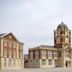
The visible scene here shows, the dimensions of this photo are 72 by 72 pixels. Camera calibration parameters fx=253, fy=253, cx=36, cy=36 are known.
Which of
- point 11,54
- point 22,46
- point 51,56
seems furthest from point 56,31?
point 11,54

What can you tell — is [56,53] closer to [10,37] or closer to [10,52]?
[10,52]

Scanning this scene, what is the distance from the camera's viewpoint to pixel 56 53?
259ft

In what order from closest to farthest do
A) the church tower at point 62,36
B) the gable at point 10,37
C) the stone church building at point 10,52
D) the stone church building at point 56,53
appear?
the stone church building at point 10,52, the gable at point 10,37, the stone church building at point 56,53, the church tower at point 62,36

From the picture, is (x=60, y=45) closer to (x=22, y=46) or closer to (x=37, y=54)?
(x=37, y=54)

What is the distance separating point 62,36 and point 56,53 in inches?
231

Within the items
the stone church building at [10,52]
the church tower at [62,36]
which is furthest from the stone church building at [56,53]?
the stone church building at [10,52]

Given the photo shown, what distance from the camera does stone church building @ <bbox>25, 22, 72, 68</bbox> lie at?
245 ft

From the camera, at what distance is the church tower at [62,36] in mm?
80375

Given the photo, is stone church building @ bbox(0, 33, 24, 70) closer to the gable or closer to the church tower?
the gable

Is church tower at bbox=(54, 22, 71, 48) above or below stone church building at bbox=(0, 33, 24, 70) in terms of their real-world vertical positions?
above

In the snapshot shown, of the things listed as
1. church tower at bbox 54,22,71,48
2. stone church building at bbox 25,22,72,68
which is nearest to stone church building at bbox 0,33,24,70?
stone church building at bbox 25,22,72,68

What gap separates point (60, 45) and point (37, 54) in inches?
384

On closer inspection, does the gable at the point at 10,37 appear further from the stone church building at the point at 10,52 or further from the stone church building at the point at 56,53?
the stone church building at the point at 56,53

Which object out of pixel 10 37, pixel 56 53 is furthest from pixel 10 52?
pixel 56 53
